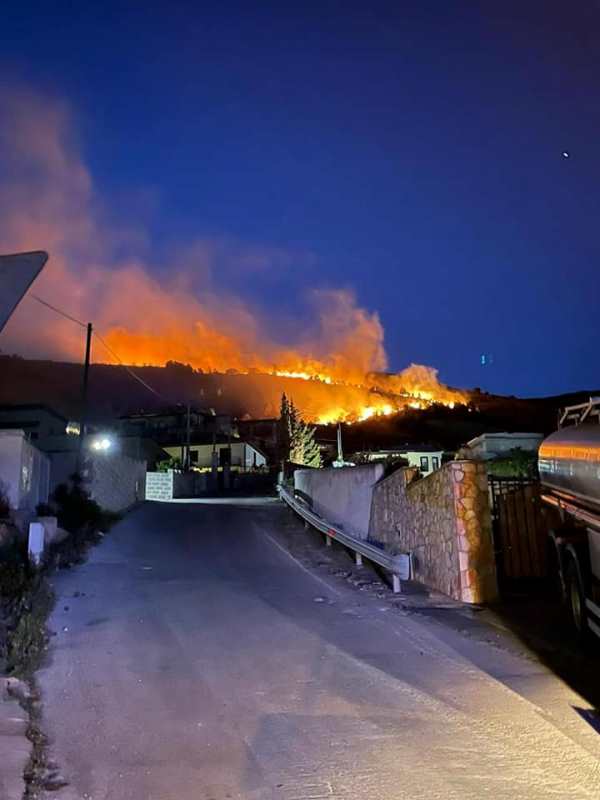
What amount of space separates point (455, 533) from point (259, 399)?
438ft

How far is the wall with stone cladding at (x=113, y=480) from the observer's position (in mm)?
23281

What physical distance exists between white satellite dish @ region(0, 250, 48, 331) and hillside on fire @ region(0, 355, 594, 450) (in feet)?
259

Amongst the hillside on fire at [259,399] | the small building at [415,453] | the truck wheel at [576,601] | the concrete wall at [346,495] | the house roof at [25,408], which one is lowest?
the truck wheel at [576,601]

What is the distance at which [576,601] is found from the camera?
7684mm

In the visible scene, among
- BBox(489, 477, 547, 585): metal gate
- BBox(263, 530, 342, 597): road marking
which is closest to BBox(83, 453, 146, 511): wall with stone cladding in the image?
BBox(263, 530, 342, 597): road marking

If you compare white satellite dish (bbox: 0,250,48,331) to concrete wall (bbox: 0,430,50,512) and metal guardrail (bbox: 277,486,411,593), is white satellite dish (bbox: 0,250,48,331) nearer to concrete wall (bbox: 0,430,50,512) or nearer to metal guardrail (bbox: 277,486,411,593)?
metal guardrail (bbox: 277,486,411,593)

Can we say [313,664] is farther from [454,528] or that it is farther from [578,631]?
[454,528]

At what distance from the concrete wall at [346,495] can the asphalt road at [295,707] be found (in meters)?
6.26

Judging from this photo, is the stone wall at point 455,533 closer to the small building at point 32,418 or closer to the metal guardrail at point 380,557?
the metal guardrail at point 380,557

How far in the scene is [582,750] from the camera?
4.55 m

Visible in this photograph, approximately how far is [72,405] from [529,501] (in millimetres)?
117379

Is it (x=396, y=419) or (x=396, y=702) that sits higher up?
(x=396, y=419)

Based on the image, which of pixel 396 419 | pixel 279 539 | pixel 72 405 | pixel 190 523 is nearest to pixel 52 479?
pixel 190 523

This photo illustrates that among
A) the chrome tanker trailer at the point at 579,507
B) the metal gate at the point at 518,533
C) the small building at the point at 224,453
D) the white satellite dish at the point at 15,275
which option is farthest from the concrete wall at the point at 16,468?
the small building at the point at 224,453
